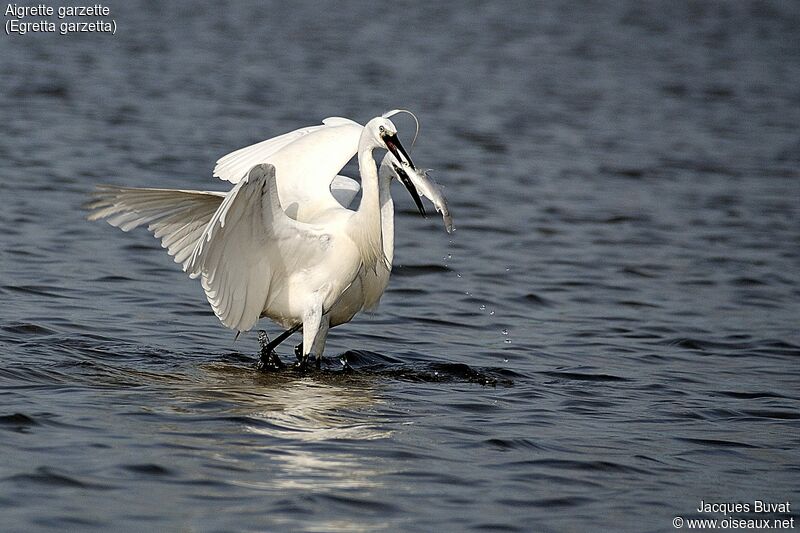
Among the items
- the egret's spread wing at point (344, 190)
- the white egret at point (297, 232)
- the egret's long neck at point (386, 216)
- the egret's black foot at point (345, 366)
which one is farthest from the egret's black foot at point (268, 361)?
the egret's spread wing at point (344, 190)

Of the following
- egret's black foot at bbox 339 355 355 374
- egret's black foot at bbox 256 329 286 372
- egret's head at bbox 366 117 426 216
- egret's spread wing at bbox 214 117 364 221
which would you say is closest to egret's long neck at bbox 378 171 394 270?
egret's spread wing at bbox 214 117 364 221

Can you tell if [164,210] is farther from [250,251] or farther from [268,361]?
[268,361]

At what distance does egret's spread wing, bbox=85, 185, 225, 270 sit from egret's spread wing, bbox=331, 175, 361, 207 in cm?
109

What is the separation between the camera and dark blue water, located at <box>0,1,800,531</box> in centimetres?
566

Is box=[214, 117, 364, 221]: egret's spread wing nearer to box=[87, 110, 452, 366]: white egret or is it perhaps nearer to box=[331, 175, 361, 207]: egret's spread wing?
box=[87, 110, 452, 366]: white egret

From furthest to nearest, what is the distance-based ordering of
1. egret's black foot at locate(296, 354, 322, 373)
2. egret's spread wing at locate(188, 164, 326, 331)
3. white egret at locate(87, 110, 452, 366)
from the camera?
1. egret's black foot at locate(296, 354, 322, 373)
2. white egret at locate(87, 110, 452, 366)
3. egret's spread wing at locate(188, 164, 326, 331)

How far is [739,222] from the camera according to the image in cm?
1334

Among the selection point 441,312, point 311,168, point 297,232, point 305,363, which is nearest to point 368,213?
point 297,232

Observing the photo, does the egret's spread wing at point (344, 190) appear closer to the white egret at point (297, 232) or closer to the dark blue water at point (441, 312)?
the white egret at point (297, 232)

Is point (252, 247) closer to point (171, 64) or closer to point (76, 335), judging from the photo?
point (76, 335)

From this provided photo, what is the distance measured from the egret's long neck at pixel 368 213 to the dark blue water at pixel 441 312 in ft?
2.75

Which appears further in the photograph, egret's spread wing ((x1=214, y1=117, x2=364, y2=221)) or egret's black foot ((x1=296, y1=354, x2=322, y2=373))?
egret's spread wing ((x1=214, y1=117, x2=364, y2=221))

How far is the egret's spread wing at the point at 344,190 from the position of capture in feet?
28.4

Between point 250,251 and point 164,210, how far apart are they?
67 cm
